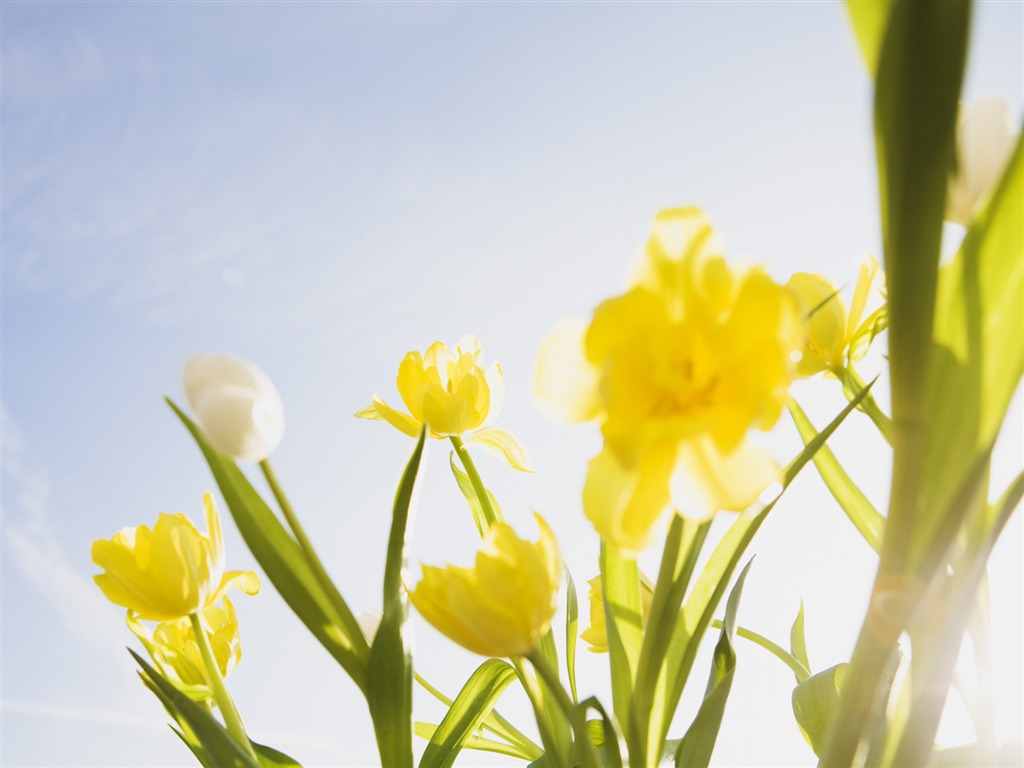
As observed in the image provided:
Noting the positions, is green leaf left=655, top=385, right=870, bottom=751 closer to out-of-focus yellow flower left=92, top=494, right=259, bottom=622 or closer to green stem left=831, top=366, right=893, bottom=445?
green stem left=831, top=366, right=893, bottom=445

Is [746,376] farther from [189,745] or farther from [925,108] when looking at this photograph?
[189,745]

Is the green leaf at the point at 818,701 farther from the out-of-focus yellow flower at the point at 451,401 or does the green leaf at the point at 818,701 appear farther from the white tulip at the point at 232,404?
the white tulip at the point at 232,404

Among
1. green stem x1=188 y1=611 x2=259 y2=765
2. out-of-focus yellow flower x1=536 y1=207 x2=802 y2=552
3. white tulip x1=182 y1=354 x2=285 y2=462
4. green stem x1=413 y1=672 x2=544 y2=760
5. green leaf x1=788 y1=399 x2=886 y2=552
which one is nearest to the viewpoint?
out-of-focus yellow flower x1=536 y1=207 x2=802 y2=552

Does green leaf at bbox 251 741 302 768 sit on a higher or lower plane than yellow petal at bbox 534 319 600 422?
lower

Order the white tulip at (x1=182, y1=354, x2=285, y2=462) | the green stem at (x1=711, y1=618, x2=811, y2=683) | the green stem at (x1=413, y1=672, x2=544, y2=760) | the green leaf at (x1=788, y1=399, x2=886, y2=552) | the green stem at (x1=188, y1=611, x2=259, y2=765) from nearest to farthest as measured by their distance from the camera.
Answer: the white tulip at (x1=182, y1=354, x2=285, y2=462)
the green stem at (x1=188, y1=611, x2=259, y2=765)
the green leaf at (x1=788, y1=399, x2=886, y2=552)
the green stem at (x1=711, y1=618, x2=811, y2=683)
the green stem at (x1=413, y1=672, x2=544, y2=760)

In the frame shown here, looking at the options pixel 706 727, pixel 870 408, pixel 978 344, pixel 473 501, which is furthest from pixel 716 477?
pixel 473 501

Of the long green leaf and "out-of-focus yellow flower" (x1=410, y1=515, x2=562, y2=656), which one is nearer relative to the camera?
"out-of-focus yellow flower" (x1=410, y1=515, x2=562, y2=656)

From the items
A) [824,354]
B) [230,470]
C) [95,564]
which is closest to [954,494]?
[824,354]

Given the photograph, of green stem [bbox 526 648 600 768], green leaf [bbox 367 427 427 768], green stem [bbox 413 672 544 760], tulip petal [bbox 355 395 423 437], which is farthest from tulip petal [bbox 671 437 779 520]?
green stem [bbox 413 672 544 760]
